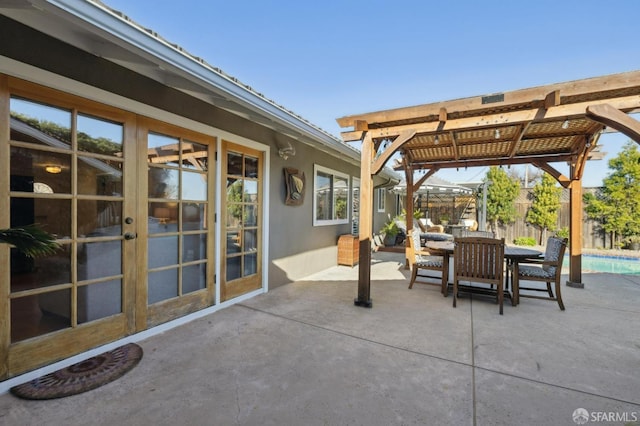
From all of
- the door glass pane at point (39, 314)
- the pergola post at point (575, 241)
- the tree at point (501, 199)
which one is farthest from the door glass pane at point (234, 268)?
the tree at point (501, 199)

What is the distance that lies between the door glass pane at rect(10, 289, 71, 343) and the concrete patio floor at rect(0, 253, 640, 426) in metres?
0.44

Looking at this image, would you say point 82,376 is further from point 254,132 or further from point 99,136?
point 254,132

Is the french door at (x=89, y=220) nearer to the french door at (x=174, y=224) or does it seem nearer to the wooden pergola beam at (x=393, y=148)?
the french door at (x=174, y=224)

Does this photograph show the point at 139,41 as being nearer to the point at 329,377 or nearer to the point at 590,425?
the point at 329,377

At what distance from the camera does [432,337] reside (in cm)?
289

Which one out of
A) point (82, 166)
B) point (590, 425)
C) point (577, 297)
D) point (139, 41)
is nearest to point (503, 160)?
point (577, 297)

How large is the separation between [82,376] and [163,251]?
3.96 feet

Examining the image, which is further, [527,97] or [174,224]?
[174,224]

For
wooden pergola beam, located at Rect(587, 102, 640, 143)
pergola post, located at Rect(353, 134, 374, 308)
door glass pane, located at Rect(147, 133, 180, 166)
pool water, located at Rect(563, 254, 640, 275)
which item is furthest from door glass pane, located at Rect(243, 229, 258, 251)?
pool water, located at Rect(563, 254, 640, 275)

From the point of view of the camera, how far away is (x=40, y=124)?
2158 mm

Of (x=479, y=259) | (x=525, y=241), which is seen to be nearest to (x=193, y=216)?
(x=479, y=259)

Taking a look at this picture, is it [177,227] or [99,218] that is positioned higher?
[99,218]

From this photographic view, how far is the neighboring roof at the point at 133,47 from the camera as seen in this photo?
1.67 metres

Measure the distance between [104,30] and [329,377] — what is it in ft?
9.25
